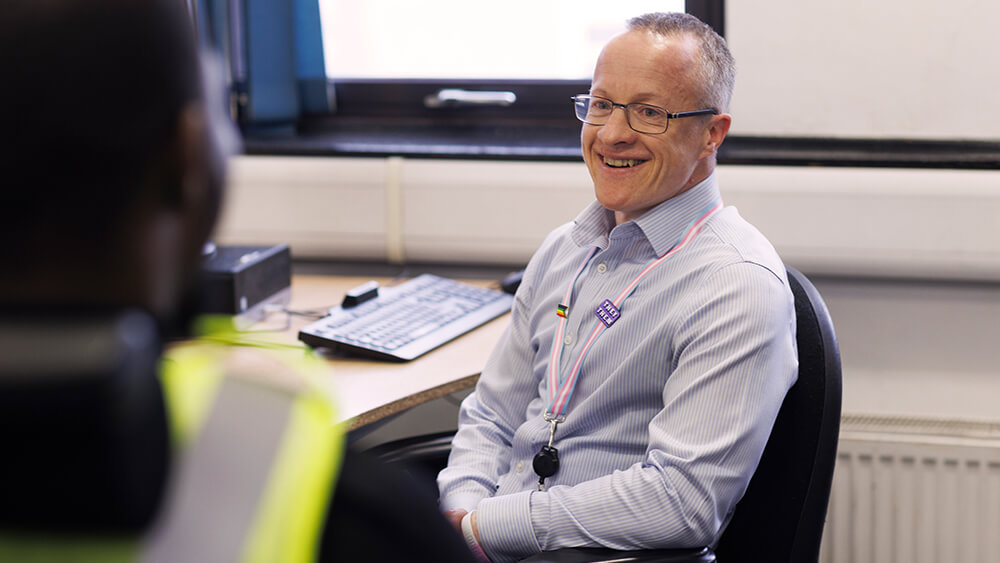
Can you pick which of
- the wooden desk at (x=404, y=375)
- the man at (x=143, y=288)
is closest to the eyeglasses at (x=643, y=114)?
the wooden desk at (x=404, y=375)

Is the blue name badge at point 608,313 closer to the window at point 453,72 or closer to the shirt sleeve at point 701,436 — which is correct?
the shirt sleeve at point 701,436

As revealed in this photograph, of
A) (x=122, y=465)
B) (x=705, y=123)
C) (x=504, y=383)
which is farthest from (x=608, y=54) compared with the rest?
(x=122, y=465)

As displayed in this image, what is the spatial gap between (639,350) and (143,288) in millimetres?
1031

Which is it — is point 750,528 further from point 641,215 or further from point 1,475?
point 1,475

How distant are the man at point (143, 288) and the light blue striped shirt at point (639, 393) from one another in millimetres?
845

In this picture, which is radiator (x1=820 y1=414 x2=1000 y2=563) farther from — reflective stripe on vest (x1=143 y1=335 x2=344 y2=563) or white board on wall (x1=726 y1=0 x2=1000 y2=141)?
reflective stripe on vest (x1=143 y1=335 x2=344 y2=563)

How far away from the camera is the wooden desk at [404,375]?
58.3 inches

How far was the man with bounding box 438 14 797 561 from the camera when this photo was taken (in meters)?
1.23

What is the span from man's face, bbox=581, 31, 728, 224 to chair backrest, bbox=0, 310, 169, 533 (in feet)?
3.86

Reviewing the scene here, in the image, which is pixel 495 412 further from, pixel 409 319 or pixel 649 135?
pixel 649 135

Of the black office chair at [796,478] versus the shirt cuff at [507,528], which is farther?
the shirt cuff at [507,528]

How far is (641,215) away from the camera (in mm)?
1482

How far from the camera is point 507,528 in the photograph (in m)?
1.31

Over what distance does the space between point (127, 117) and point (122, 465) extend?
0.42 feet
